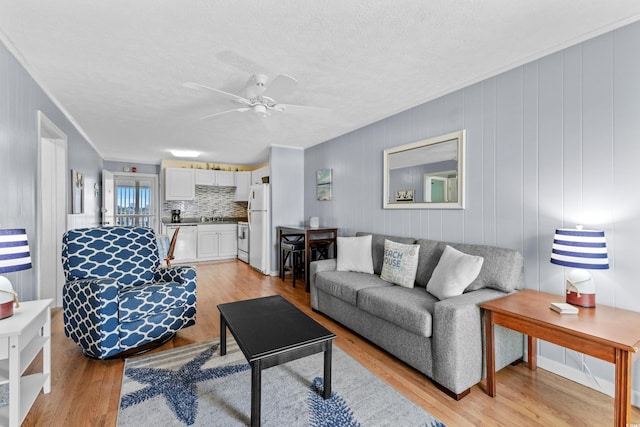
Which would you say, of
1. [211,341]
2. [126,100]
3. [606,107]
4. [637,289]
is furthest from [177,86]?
[637,289]

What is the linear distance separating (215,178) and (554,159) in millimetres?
6427

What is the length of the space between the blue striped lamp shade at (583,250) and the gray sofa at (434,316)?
1.37 feet

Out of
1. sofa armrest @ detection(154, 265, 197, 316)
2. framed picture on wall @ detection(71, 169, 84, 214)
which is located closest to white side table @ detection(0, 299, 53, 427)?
sofa armrest @ detection(154, 265, 197, 316)

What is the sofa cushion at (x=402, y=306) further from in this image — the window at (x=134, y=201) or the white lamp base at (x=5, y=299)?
the window at (x=134, y=201)

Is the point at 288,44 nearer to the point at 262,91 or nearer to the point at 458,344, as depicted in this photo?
the point at 262,91

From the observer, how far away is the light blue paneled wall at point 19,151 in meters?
1.96

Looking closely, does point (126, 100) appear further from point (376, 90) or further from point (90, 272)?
point (376, 90)

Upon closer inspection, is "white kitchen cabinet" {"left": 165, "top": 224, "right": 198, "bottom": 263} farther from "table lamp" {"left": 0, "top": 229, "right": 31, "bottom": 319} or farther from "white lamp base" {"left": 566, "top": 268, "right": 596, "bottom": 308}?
"white lamp base" {"left": 566, "top": 268, "right": 596, "bottom": 308}

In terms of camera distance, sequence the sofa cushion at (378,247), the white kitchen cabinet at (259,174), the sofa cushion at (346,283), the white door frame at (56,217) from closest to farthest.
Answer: the sofa cushion at (346,283), the sofa cushion at (378,247), the white door frame at (56,217), the white kitchen cabinet at (259,174)

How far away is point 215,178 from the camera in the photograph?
6.93m

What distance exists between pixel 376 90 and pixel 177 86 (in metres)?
1.89

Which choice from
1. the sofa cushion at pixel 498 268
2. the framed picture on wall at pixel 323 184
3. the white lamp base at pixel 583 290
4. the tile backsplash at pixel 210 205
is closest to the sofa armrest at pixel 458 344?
the sofa cushion at pixel 498 268

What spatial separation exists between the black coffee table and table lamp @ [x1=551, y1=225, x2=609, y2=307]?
5.01 ft

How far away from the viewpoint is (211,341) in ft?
8.50
